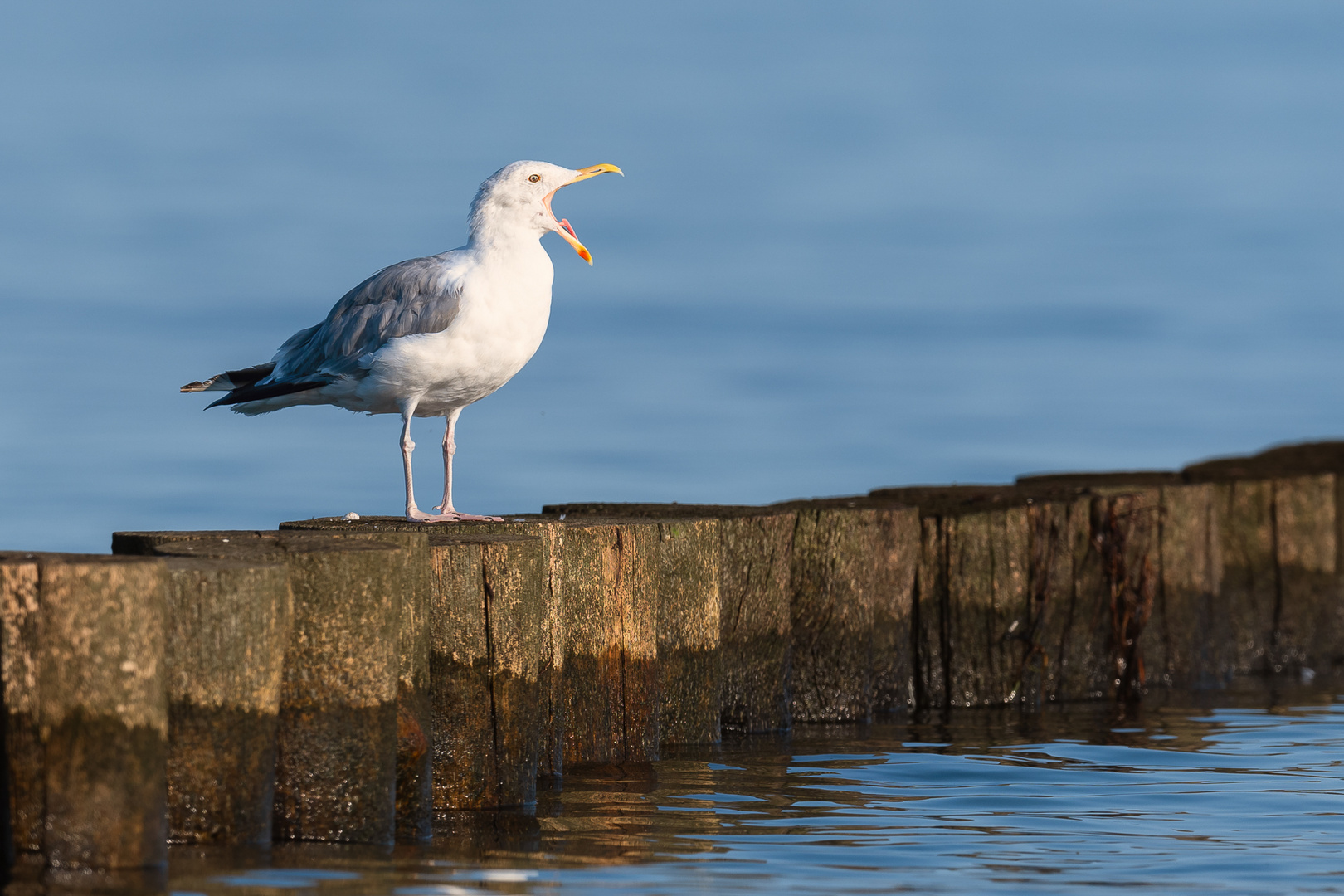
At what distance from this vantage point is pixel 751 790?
281 inches

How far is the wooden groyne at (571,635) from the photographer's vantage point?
477 cm

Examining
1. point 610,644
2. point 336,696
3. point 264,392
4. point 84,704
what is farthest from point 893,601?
point 84,704

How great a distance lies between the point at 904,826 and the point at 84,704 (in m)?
3.14

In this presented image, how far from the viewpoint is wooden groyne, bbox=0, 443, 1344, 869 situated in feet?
15.6

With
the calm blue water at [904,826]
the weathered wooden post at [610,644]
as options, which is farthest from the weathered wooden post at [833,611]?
the weathered wooden post at [610,644]

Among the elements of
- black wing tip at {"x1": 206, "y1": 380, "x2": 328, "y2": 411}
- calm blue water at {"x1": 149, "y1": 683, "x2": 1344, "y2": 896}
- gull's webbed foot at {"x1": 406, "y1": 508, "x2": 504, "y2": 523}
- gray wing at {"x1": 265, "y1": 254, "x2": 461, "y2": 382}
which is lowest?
calm blue water at {"x1": 149, "y1": 683, "x2": 1344, "y2": 896}

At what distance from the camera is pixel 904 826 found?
6336 millimetres

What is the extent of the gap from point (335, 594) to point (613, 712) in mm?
2418

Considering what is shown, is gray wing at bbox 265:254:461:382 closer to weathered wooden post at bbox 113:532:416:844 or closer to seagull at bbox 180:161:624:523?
seagull at bbox 180:161:624:523

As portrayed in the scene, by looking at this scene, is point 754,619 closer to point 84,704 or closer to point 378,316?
point 378,316

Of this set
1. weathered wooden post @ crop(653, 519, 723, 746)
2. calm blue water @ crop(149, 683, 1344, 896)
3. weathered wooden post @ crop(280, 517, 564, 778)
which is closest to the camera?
calm blue water @ crop(149, 683, 1344, 896)

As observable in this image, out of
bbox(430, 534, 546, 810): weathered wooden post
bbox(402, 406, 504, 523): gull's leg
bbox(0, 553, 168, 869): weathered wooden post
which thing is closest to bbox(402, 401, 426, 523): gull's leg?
bbox(402, 406, 504, 523): gull's leg

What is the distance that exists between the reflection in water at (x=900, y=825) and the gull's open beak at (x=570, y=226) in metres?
2.57

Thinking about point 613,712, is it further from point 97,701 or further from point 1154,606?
point 1154,606
